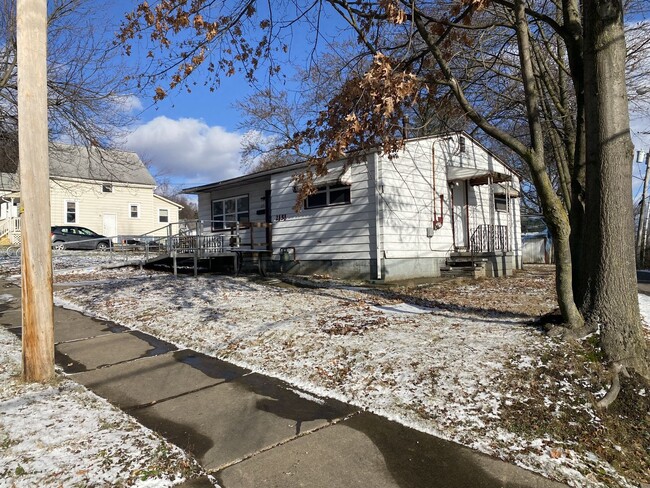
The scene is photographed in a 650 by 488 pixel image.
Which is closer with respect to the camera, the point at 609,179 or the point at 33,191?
the point at 33,191

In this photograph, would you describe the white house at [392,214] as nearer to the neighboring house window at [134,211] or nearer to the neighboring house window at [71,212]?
the neighboring house window at [71,212]

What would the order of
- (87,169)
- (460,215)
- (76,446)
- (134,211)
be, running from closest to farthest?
1. (76,446)
2. (460,215)
3. (87,169)
4. (134,211)

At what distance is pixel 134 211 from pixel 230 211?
18410 millimetres

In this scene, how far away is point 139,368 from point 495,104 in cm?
1159

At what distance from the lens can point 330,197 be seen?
13.5 m

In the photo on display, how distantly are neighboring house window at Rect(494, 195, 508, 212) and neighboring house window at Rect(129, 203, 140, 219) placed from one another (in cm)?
2570

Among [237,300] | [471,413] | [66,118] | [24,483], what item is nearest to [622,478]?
[471,413]

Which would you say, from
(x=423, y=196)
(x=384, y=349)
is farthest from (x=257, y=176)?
(x=384, y=349)

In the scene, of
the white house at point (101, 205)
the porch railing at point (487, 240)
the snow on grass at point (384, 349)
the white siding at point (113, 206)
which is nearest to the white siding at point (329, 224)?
the snow on grass at point (384, 349)

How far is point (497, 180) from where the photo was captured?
1514cm

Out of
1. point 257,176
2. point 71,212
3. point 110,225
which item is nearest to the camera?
point 257,176

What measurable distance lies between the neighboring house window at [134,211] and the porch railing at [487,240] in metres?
26.0

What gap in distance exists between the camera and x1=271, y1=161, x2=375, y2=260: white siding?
12.5m

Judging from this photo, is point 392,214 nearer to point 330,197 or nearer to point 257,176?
point 330,197
